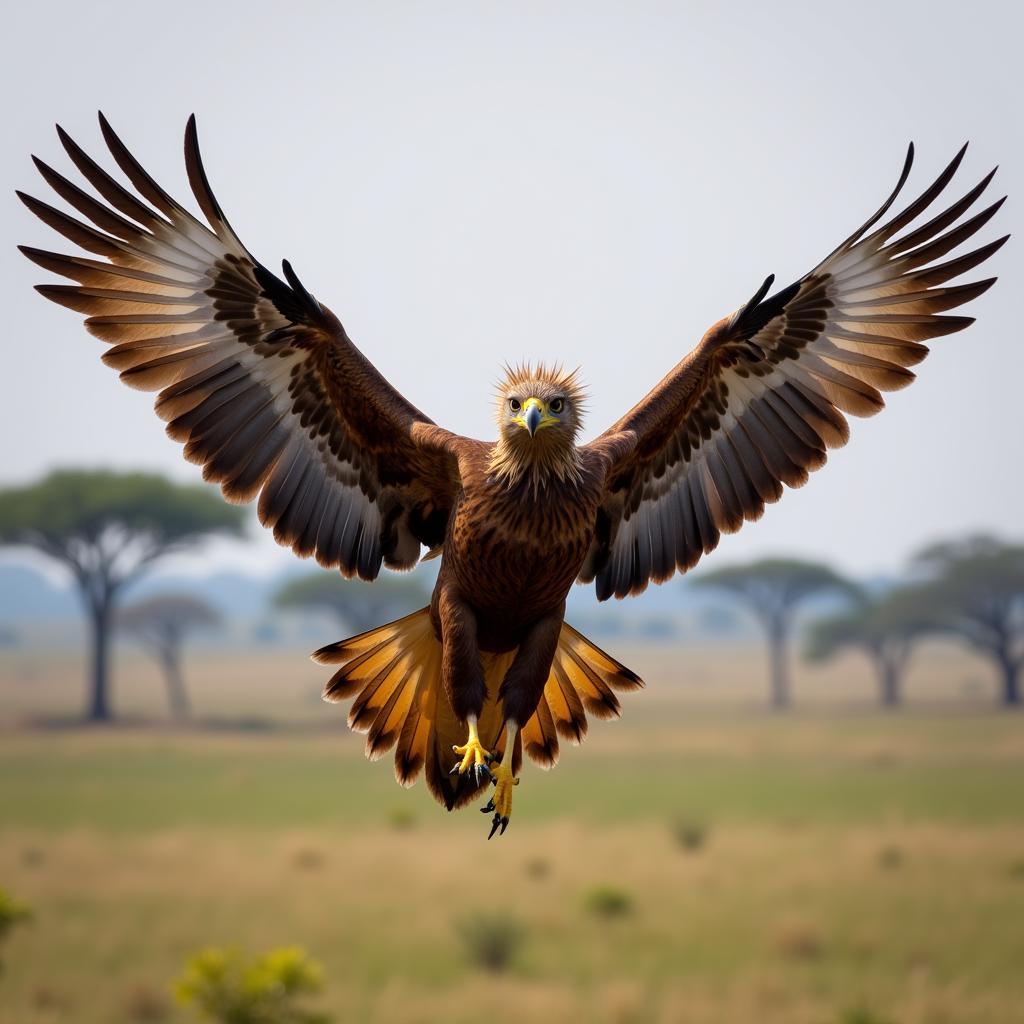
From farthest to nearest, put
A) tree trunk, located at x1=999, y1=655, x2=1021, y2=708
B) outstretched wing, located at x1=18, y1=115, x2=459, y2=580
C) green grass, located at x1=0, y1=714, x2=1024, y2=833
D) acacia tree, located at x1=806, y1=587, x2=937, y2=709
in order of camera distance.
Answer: tree trunk, located at x1=999, y1=655, x2=1021, y2=708, acacia tree, located at x1=806, y1=587, x2=937, y2=709, green grass, located at x1=0, y1=714, x2=1024, y2=833, outstretched wing, located at x1=18, y1=115, x2=459, y2=580

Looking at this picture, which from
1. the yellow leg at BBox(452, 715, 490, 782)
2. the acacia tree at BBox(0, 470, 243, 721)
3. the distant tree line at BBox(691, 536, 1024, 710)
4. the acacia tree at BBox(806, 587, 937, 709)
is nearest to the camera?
the yellow leg at BBox(452, 715, 490, 782)

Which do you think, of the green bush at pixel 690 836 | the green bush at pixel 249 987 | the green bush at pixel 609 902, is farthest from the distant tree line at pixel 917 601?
the green bush at pixel 249 987

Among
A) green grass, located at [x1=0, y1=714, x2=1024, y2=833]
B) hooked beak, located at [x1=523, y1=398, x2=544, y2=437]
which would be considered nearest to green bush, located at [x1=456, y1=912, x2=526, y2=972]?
green grass, located at [x1=0, y1=714, x2=1024, y2=833]

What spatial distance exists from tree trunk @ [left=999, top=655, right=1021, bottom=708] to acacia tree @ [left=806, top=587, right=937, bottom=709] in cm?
529

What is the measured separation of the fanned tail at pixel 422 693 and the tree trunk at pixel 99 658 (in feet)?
222

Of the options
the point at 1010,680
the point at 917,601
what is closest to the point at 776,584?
the point at 917,601

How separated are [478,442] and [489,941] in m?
33.6

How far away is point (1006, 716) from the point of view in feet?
285

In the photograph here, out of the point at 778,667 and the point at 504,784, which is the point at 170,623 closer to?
the point at 778,667

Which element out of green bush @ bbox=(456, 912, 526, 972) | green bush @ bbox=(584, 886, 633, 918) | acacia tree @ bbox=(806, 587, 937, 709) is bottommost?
green bush @ bbox=(456, 912, 526, 972)

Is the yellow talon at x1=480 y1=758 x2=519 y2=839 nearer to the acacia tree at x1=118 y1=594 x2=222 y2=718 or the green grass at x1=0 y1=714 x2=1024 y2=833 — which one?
the green grass at x1=0 y1=714 x2=1024 y2=833

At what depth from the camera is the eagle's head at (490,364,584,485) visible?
5.97m

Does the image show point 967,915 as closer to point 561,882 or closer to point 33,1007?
point 561,882

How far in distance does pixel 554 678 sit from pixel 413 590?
79.7 meters
